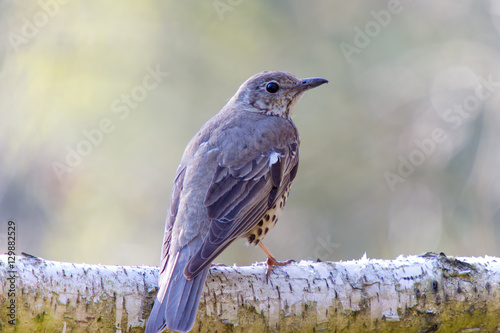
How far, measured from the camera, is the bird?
3.82 m

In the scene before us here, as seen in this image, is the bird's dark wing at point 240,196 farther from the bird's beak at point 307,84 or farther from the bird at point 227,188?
the bird's beak at point 307,84

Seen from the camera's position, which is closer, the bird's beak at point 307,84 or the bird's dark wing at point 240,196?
the bird's dark wing at point 240,196

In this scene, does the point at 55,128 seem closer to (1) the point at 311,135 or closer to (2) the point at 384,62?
(1) the point at 311,135
